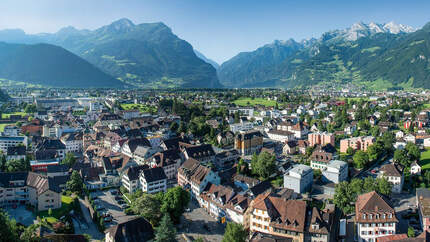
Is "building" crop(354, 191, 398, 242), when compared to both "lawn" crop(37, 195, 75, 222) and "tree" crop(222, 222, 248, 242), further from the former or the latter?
"lawn" crop(37, 195, 75, 222)

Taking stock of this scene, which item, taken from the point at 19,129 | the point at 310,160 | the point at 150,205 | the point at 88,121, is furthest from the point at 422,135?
the point at 19,129

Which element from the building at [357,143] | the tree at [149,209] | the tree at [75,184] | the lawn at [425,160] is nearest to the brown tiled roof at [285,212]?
the tree at [149,209]

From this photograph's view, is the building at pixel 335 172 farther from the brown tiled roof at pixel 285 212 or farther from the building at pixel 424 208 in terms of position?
the brown tiled roof at pixel 285 212

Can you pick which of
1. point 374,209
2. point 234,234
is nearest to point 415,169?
point 374,209

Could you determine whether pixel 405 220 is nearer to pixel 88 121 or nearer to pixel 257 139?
pixel 257 139

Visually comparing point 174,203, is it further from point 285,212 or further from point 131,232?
point 285,212

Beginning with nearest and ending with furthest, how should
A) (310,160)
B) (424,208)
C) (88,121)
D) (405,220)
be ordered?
(424,208)
(405,220)
(310,160)
(88,121)

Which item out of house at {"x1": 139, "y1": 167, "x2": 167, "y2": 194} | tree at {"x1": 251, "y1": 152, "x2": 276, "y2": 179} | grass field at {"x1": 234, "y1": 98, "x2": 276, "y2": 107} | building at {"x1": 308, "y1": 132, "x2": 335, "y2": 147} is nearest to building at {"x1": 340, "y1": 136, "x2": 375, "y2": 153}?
building at {"x1": 308, "y1": 132, "x2": 335, "y2": 147}
